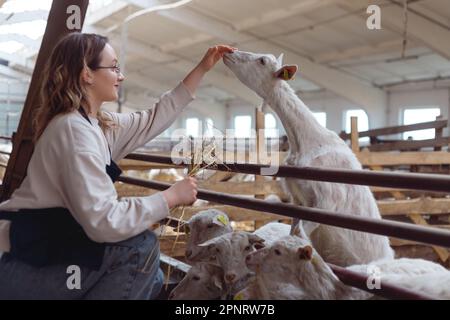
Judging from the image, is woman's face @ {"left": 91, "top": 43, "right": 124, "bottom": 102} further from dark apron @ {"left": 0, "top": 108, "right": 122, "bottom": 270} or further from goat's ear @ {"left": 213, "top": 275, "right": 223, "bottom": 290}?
goat's ear @ {"left": 213, "top": 275, "right": 223, "bottom": 290}

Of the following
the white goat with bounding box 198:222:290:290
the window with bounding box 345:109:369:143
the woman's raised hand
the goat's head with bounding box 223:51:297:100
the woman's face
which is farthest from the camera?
the window with bounding box 345:109:369:143

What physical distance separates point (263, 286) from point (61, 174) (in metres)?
0.91

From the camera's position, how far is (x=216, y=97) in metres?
25.9

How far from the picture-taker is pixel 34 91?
3.99 m

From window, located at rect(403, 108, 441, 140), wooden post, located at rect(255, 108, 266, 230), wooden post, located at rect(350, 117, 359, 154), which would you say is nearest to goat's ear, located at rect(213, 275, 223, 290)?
wooden post, located at rect(255, 108, 266, 230)

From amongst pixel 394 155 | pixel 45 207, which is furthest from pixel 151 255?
pixel 394 155

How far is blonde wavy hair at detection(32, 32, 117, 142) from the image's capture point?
80.6 inches

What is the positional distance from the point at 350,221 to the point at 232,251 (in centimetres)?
54

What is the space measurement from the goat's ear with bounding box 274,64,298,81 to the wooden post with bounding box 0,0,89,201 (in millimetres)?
1300

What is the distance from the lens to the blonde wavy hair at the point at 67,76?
2.05m

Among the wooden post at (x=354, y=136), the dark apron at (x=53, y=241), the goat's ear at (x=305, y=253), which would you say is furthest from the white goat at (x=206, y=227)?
the wooden post at (x=354, y=136)

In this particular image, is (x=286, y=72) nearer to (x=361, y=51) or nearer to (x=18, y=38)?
(x=361, y=51)

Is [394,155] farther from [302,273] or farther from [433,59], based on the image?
[433,59]

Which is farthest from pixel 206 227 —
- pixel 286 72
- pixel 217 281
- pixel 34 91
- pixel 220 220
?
pixel 34 91
